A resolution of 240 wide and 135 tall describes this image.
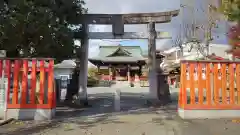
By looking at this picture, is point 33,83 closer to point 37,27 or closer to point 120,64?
point 37,27

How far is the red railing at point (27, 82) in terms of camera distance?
38.1 ft

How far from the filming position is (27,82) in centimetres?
1190

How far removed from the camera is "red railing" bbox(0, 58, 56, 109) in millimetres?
11609

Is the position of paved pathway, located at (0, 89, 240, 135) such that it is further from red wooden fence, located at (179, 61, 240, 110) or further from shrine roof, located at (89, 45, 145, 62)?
shrine roof, located at (89, 45, 145, 62)

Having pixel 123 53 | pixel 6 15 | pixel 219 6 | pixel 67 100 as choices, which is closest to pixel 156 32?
pixel 67 100

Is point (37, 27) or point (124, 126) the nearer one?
point (124, 126)

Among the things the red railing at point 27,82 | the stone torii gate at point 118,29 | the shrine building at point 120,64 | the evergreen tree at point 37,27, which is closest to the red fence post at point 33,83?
the red railing at point 27,82

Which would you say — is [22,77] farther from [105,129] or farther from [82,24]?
[82,24]

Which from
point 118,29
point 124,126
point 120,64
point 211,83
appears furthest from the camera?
point 120,64

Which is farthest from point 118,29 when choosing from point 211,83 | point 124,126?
point 124,126

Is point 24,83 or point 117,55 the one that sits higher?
point 117,55

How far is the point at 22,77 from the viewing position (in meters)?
11.8

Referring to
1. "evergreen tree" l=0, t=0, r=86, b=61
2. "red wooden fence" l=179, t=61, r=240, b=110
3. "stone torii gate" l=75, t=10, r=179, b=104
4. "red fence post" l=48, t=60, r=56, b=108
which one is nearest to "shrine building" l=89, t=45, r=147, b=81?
"stone torii gate" l=75, t=10, r=179, b=104

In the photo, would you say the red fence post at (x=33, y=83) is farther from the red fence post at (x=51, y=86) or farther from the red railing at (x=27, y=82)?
the red fence post at (x=51, y=86)
